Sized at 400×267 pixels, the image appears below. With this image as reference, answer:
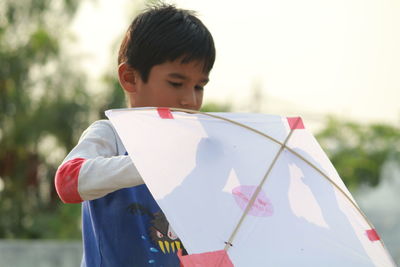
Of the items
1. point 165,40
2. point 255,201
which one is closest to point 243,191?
point 255,201

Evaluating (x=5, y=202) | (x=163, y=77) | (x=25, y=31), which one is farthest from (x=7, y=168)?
(x=163, y=77)

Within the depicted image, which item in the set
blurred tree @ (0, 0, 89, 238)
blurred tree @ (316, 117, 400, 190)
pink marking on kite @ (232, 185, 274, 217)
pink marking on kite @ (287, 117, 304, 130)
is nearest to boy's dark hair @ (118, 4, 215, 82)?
pink marking on kite @ (287, 117, 304, 130)

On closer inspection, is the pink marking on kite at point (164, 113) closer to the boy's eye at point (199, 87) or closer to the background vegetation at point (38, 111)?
the boy's eye at point (199, 87)

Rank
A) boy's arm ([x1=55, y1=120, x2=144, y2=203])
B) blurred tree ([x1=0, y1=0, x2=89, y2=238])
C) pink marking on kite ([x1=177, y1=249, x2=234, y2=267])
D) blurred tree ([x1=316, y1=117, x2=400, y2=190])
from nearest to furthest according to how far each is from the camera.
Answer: pink marking on kite ([x1=177, y1=249, x2=234, y2=267]) < boy's arm ([x1=55, y1=120, x2=144, y2=203]) < blurred tree ([x1=0, y1=0, x2=89, y2=238]) < blurred tree ([x1=316, y1=117, x2=400, y2=190])

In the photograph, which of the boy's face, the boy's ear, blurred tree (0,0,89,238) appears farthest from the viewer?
blurred tree (0,0,89,238)

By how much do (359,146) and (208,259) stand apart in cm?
2352

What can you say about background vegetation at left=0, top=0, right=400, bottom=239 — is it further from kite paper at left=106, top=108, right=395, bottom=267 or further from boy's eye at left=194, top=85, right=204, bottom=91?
kite paper at left=106, top=108, right=395, bottom=267

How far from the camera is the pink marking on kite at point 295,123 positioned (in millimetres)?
1985

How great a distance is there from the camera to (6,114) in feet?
40.9

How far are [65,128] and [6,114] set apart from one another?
1081mm

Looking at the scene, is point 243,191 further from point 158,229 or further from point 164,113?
point 158,229

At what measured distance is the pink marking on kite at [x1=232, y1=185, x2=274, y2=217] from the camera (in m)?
1.71

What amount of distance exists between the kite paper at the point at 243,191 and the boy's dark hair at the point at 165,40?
328 mm

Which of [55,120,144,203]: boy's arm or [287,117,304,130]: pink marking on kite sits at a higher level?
[287,117,304,130]: pink marking on kite
